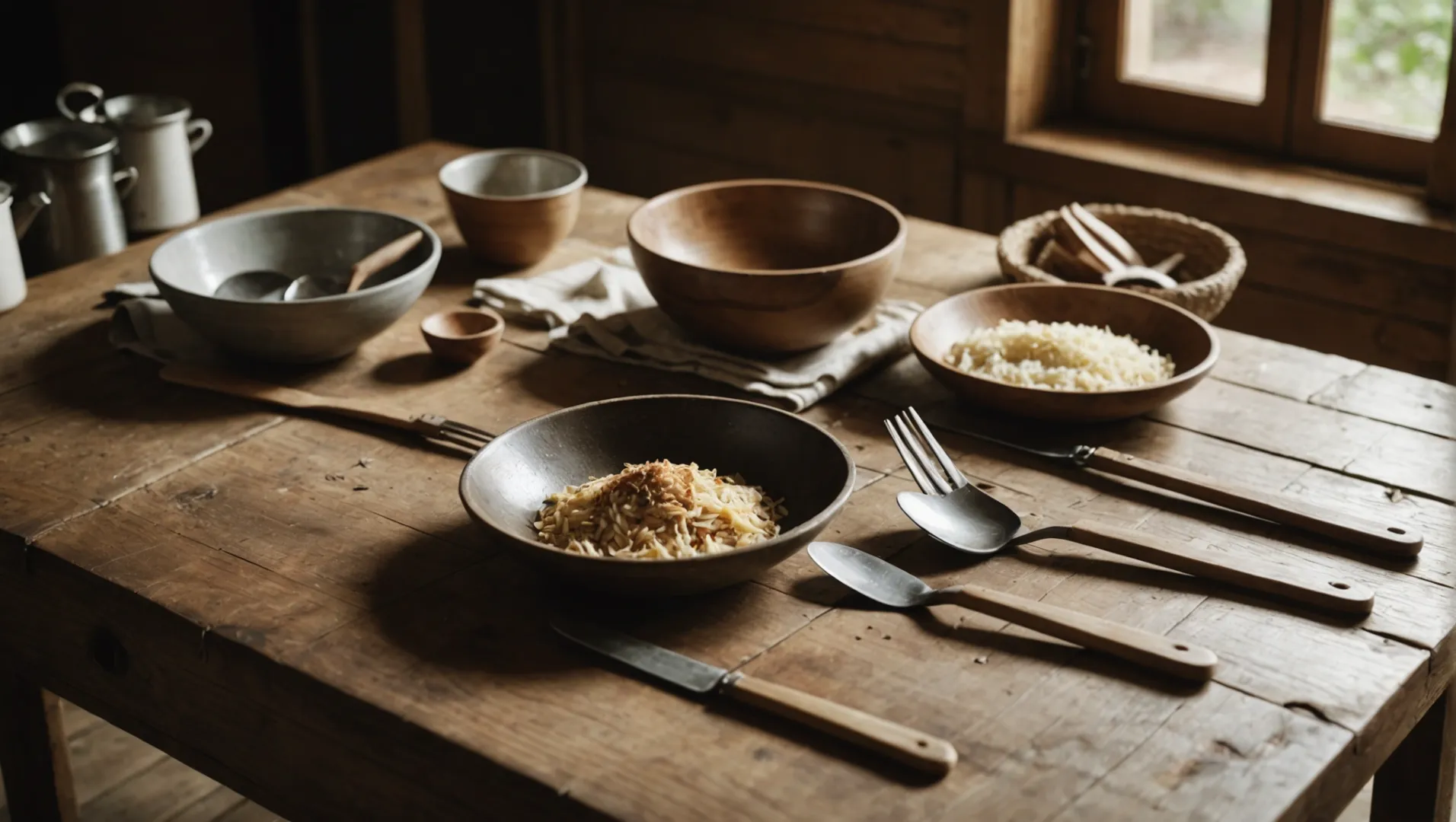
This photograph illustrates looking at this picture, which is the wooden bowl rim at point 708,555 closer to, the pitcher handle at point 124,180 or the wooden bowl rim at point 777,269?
the wooden bowl rim at point 777,269

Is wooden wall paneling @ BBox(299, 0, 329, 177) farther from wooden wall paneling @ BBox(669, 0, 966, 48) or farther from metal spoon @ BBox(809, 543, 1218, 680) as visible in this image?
metal spoon @ BBox(809, 543, 1218, 680)

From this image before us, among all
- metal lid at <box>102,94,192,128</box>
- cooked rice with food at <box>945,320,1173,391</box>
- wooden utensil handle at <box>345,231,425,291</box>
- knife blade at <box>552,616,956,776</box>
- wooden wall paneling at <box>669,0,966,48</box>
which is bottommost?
knife blade at <box>552,616,956,776</box>

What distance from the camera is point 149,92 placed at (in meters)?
3.81

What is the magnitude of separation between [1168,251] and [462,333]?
936mm

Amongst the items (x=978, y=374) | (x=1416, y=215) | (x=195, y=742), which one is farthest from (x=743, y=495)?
(x=1416, y=215)

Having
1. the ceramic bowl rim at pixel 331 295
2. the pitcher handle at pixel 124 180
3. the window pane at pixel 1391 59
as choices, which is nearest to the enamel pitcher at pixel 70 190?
the pitcher handle at pixel 124 180

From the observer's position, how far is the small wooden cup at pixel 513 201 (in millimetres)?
1846

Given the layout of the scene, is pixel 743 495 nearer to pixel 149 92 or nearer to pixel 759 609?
pixel 759 609

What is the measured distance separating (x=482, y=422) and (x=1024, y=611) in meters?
0.64

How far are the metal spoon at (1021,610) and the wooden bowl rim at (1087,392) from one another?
1.01 feet

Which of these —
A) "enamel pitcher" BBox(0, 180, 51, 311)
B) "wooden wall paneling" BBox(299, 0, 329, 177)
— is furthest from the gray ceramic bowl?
"wooden wall paneling" BBox(299, 0, 329, 177)

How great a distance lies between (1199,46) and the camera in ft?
9.07

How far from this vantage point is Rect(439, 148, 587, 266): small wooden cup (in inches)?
72.7

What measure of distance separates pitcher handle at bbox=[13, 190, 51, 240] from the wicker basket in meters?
1.26
